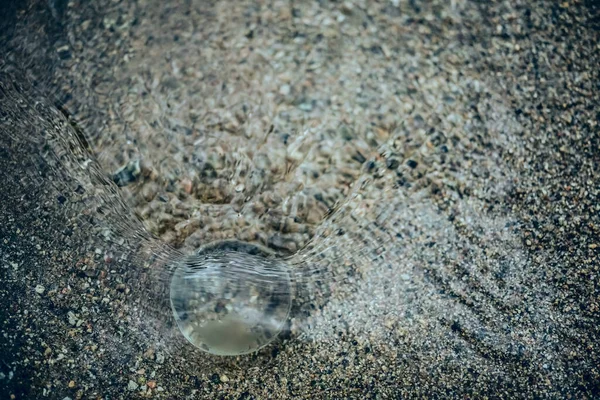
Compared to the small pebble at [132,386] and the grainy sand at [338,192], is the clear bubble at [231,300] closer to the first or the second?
the grainy sand at [338,192]

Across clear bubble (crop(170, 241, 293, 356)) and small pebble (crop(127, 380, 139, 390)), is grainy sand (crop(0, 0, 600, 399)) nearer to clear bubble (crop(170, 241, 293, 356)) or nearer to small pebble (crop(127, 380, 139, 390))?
small pebble (crop(127, 380, 139, 390))

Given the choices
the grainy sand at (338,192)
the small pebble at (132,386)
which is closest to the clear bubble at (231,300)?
the grainy sand at (338,192)

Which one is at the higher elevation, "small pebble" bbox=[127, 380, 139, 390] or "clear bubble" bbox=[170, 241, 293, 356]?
"clear bubble" bbox=[170, 241, 293, 356]

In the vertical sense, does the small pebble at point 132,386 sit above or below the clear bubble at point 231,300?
below

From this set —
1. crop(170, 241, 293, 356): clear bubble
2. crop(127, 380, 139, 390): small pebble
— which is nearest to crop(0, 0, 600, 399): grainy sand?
crop(127, 380, 139, 390): small pebble
